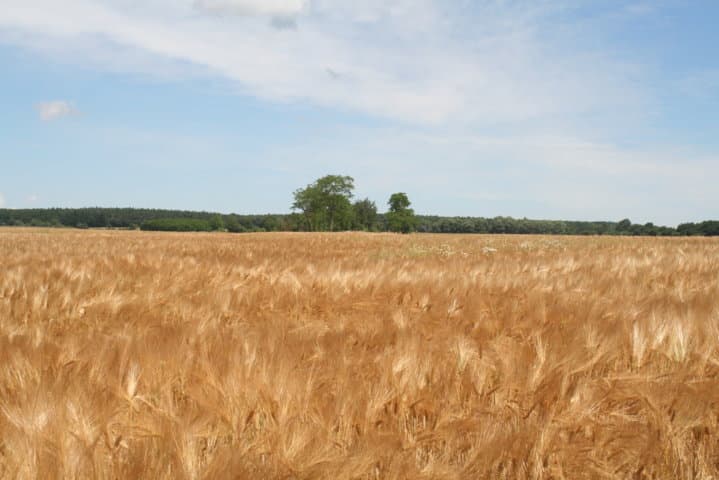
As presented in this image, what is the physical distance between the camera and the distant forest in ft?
306

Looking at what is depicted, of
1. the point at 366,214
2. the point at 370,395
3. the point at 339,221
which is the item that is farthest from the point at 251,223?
the point at 370,395

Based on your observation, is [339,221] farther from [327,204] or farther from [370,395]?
[370,395]

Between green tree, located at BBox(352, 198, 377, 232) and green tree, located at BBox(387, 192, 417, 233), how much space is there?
1766cm

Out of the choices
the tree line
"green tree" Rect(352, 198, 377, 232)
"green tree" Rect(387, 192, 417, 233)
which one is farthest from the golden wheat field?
"green tree" Rect(352, 198, 377, 232)

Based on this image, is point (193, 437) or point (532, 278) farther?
point (532, 278)

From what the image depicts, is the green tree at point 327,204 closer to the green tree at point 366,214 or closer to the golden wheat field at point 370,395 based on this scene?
the green tree at point 366,214

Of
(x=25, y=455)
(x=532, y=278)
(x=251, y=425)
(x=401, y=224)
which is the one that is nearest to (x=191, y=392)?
(x=251, y=425)

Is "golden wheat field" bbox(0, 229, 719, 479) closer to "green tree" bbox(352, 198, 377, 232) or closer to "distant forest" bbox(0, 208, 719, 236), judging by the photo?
"distant forest" bbox(0, 208, 719, 236)

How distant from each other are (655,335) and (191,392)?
88.0 inches

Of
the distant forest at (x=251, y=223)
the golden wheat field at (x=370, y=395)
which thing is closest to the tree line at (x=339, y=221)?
the distant forest at (x=251, y=223)

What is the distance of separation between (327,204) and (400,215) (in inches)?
548

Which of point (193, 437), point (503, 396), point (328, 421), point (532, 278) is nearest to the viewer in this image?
point (193, 437)

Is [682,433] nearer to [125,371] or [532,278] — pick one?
[125,371]

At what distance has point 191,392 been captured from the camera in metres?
1.70
